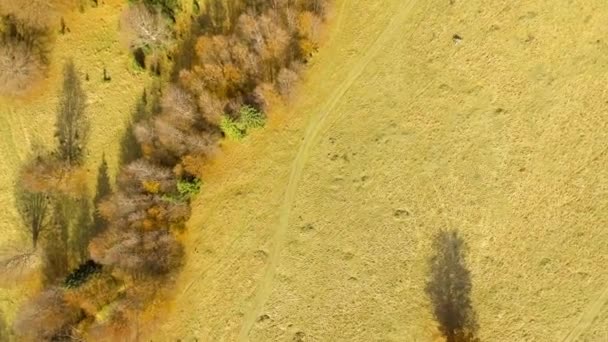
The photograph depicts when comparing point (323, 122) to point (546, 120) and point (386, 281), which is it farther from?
point (546, 120)

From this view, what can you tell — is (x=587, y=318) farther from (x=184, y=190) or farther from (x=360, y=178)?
(x=184, y=190)

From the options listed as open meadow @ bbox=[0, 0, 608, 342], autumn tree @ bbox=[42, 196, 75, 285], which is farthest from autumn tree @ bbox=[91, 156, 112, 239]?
autumn tree @ bbox=[42, 196, 75, 285]

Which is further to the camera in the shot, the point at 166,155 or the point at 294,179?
the point at 294,179

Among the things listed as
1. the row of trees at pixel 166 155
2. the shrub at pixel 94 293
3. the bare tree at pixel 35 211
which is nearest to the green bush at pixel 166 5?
the row of trees at pixel 166 155

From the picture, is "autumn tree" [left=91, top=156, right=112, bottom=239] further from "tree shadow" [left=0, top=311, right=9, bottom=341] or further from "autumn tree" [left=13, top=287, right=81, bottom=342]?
"tree shadow" [left=0, top=311, right=9, bottom=341]

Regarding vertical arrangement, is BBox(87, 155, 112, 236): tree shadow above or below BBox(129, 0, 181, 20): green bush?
below

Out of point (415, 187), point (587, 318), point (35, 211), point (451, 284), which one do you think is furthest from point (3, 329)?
point (587, 318)
